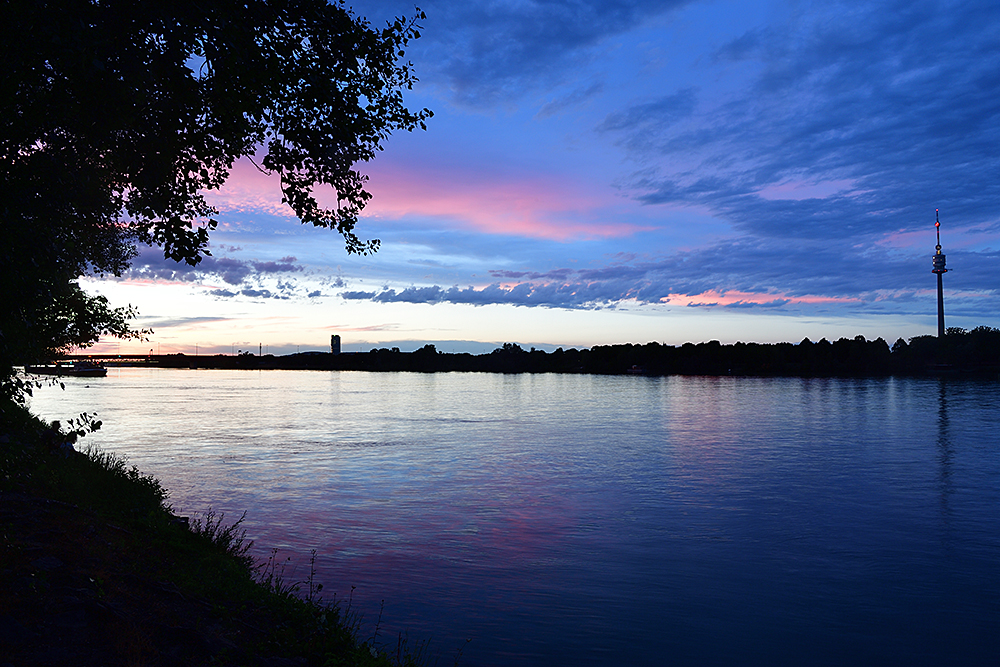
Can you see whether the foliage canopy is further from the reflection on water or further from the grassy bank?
the reflection on water

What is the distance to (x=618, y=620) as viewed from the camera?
14.6 meters

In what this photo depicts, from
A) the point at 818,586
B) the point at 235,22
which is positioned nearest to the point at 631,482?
the point at 818,586

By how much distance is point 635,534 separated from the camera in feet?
72.5

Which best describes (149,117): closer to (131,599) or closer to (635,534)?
(131,599)

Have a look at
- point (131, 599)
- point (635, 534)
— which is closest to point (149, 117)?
point (131, 599)

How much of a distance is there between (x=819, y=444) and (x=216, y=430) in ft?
155

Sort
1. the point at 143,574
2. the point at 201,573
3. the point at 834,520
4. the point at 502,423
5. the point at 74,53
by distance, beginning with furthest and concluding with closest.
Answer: the point at 502,423 < the point at 834,520 < the point at 201,573 < the point at 143,574 < the point at 74,53

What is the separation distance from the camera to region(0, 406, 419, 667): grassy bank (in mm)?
8656

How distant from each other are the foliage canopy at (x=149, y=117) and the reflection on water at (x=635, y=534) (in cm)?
895

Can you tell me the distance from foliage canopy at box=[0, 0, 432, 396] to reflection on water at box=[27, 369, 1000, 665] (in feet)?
29.4

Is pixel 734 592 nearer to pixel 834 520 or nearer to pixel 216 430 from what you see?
pixel 834 520

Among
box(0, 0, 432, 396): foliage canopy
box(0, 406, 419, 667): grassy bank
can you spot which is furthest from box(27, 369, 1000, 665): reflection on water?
box(0, 0, 432, 396): foliage canopy

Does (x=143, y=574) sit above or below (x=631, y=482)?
above

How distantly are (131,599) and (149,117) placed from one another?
25.4 ft
